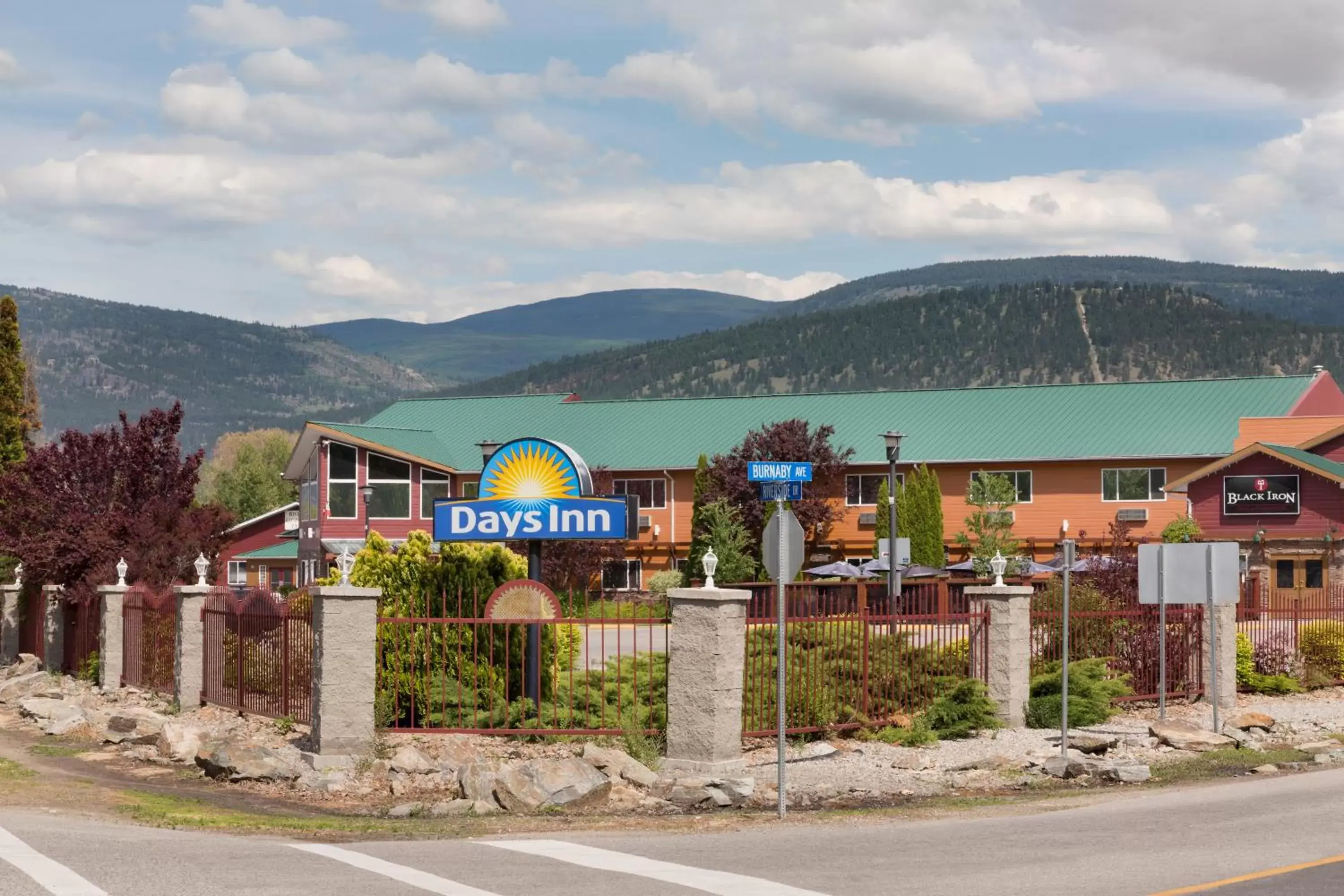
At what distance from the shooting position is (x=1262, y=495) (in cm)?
5369

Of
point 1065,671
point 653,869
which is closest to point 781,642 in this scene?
point 653,869

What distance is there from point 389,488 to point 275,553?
1739 centimetres

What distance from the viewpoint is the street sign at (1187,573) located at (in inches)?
856

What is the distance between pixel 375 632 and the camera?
1891 centimetres

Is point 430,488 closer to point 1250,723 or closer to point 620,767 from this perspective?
point 1250,723

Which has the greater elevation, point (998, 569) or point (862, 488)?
point (862, 488)

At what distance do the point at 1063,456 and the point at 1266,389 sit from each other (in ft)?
27.8

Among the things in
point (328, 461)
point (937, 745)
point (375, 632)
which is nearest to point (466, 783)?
point (375, 632)

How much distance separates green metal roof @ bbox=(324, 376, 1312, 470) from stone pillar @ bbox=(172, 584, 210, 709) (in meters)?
34.1

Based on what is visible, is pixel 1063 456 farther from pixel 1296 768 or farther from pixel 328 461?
pixel 1296 768

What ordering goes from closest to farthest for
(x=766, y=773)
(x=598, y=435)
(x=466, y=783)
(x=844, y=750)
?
(x=466, y=783) < (x=766, y=773) < (x=844, y=750) < (x=598, y=435)

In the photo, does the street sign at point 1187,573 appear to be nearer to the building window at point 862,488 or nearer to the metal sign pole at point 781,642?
the metal sign pole at point 781,642

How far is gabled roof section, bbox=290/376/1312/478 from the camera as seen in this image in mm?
59375

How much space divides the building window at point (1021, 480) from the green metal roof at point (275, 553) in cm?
3117
